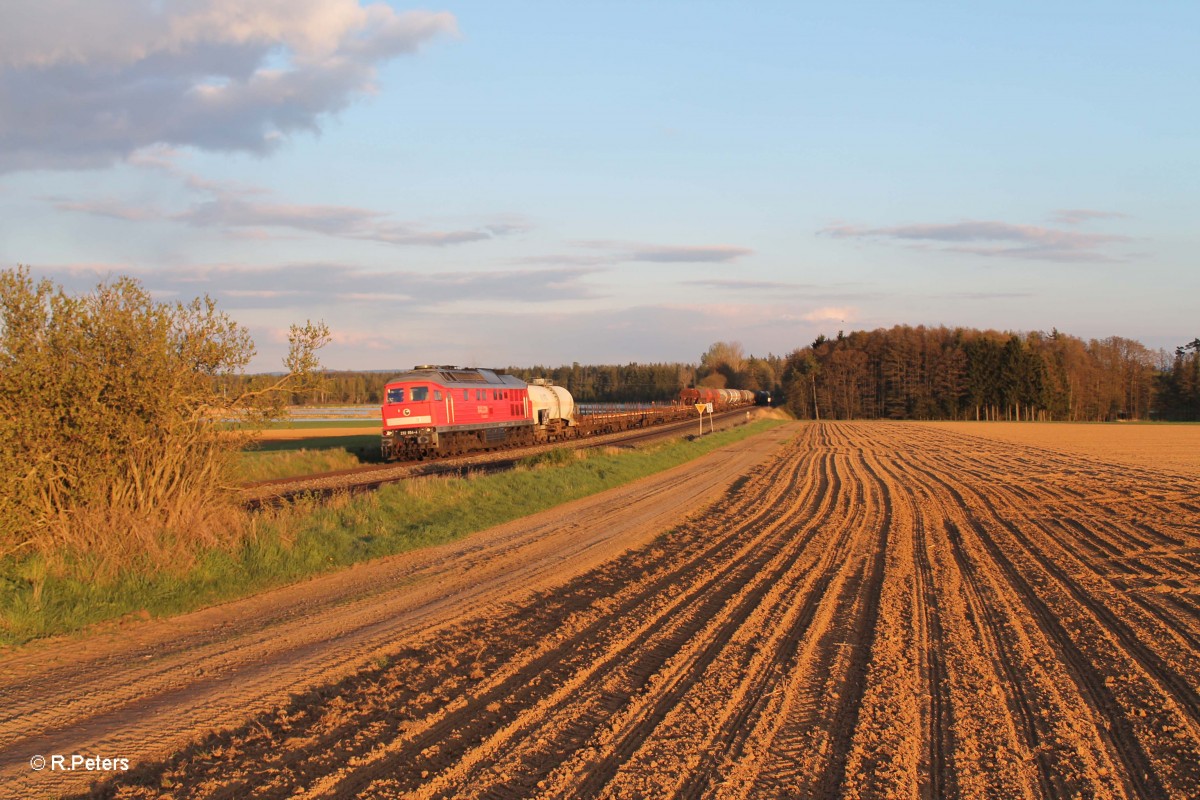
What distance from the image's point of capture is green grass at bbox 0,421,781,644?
8.15m

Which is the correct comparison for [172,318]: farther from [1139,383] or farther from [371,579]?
[1139,383]

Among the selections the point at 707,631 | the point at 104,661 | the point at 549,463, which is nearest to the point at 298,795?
the point at 104,661

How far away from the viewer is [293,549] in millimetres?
10992

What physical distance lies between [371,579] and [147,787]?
560 cm

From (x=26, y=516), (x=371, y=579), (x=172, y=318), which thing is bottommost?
(x=371, y=579)

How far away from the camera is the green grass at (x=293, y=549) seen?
26.7ft

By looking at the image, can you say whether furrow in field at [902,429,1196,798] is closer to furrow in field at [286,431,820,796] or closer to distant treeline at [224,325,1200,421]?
furrow in field at [286,431,820,796]

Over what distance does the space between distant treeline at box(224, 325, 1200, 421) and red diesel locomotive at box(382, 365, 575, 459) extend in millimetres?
58433

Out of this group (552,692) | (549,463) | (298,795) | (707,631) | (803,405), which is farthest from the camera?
(803,405)

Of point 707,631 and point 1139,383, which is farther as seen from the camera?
point 1139,383

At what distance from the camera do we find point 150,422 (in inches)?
412

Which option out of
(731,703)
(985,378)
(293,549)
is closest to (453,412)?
(293,549)

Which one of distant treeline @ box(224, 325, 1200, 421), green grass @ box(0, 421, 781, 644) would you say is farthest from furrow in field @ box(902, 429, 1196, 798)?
distant treeline @ box(224, 325, 1200, 421)

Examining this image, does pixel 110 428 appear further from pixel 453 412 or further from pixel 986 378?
pixel 986 378
